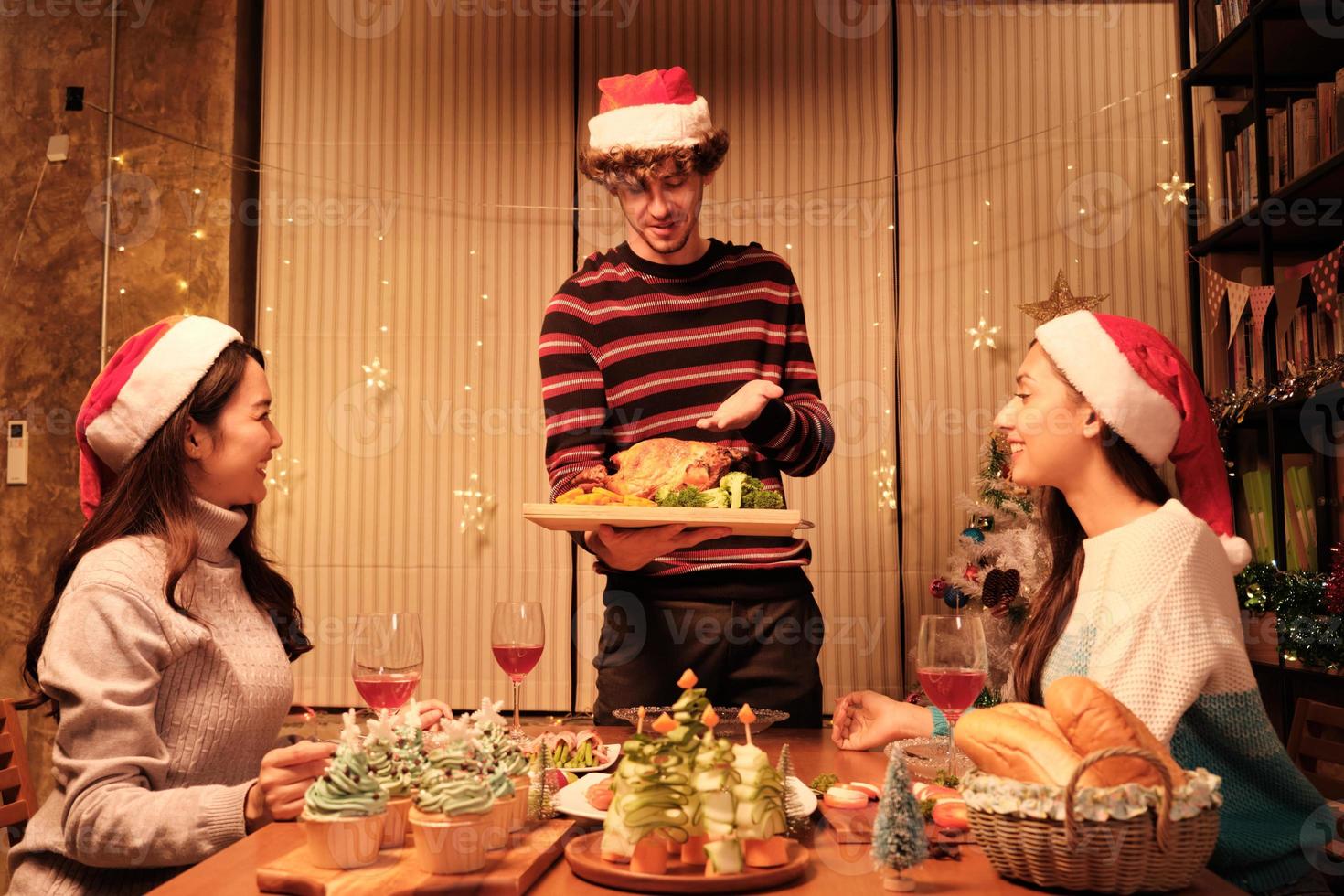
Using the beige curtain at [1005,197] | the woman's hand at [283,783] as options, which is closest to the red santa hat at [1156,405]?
the woman's hand at [283,783]

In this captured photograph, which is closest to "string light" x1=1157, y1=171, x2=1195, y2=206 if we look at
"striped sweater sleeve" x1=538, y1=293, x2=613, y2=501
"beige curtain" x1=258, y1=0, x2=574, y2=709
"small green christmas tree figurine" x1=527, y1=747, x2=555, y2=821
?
"beige curtain" x1=258, y1=0, x2=574, y2=709

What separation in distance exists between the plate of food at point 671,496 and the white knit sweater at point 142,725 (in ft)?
1.67

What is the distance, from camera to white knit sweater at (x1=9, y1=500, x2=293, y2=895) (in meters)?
1.36

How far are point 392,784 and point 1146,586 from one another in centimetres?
89

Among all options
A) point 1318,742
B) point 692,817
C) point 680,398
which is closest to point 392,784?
point 692,817

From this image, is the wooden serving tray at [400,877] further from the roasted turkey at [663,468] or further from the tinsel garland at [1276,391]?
the tinsel garland at [1276,391]

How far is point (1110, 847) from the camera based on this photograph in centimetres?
101

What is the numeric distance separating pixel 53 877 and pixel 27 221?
3.63m

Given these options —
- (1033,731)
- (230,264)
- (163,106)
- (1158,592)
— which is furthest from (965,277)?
(1033,731)

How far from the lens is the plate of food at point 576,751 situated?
153cm

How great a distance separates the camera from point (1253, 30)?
3920 millimetres

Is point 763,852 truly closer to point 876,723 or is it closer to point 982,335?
point 876,723

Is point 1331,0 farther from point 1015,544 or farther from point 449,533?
point 449,533

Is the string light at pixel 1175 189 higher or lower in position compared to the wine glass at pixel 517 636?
higher
